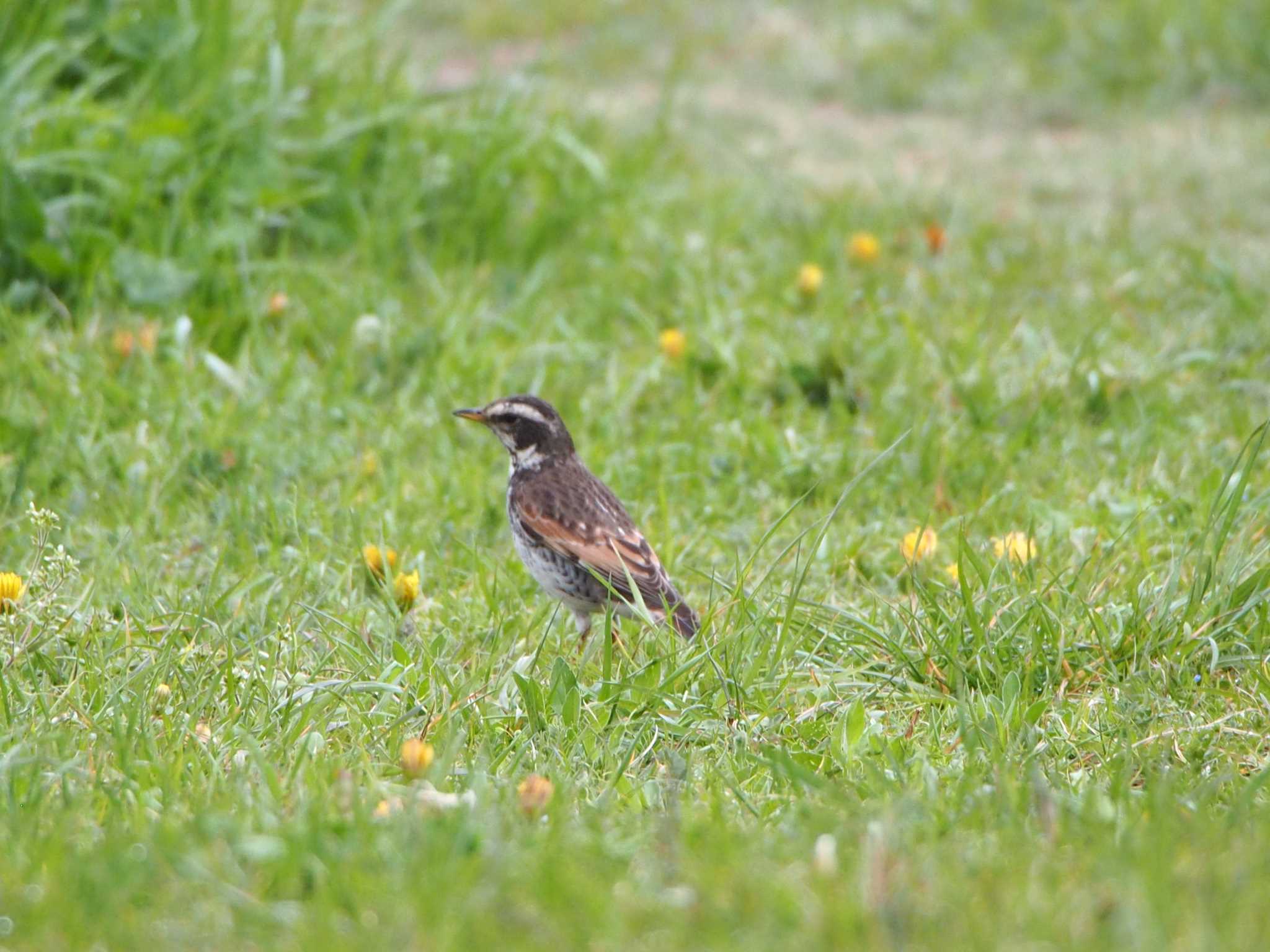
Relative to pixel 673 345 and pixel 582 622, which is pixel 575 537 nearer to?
pixel 582 622

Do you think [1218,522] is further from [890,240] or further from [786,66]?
[786,66]

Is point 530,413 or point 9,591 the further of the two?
point 530,413

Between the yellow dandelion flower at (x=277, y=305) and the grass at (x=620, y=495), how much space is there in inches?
1.8

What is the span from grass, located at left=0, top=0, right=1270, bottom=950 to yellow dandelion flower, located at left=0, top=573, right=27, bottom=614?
0.18ft

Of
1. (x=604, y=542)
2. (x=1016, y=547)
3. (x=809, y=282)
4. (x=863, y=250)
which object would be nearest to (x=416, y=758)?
(x=604, y=542)

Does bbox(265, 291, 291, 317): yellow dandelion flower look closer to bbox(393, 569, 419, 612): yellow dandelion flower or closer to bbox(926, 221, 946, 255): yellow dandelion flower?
bbox(393, 569, 419, 612): yellow dandelion flower

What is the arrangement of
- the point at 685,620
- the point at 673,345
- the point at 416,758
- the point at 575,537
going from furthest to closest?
the point at 673,345 < the point at 575,537 < the point at 685,620 < the point at 416,758

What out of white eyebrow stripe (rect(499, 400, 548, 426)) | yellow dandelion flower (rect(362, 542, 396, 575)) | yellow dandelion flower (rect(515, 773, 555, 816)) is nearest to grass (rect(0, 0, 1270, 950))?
yellow dandelion flower (rect(515, 773, 555, 816))

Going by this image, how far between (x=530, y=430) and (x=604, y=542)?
76 cm

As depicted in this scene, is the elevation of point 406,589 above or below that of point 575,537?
below

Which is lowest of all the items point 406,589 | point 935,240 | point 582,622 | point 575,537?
point 582,622

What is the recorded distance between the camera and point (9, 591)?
170 inches

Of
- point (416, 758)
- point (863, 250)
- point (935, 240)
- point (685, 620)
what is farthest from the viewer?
point (935, 240)

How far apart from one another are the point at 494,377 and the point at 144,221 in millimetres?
1687
